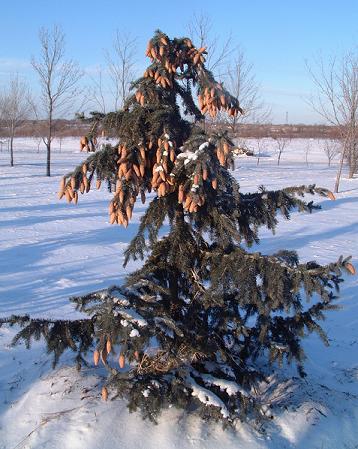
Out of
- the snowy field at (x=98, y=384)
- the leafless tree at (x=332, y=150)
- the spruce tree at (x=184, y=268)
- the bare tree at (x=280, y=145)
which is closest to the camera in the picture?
the spruce tree at (x=184, y=268)

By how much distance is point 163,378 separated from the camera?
3178 mm

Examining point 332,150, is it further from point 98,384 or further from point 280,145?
point 98,384

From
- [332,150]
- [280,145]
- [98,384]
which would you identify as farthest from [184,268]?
[280,145]

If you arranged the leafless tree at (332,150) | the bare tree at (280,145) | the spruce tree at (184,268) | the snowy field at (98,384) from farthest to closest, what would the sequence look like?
1. the bare tree at (280,145)
2. the leafless tree at (332,150)
3. the snowy field at (98,384)
4. the spruce tree at (184,268)

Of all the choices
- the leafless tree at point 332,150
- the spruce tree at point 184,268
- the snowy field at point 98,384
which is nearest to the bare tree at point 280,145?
the leafless tree at point 332,150

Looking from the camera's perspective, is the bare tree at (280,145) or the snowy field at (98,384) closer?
the snowy field at (98,384)

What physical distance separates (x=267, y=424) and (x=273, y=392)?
0.52 m

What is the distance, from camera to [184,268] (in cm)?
329

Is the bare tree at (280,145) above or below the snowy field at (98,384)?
above

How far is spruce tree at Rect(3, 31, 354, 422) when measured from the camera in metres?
2.75

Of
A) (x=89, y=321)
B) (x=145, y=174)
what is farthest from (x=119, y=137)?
(x=89, y=321)

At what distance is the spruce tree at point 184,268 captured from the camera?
2.75 metres

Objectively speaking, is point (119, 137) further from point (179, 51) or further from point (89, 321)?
point (89, 321)

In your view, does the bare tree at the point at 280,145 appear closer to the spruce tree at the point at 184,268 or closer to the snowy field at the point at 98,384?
the snowy field at the point at 98,384
